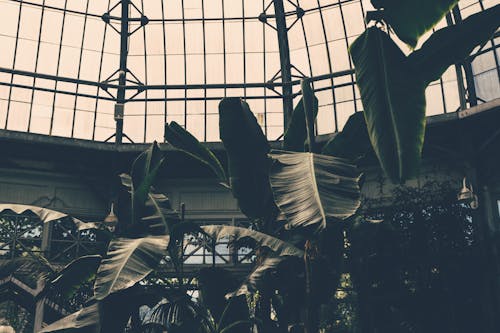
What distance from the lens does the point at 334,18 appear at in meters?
21.2

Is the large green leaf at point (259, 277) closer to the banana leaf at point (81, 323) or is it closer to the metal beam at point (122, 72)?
the banana leaf at point (81, 323)

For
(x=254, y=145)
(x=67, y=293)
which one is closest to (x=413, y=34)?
(x=254, y=145)

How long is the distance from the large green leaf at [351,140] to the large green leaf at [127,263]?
2.79 metres

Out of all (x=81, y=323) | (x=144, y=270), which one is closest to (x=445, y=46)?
(x=144, y=270)

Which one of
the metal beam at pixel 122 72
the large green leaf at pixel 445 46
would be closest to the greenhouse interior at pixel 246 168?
the large green leaf at pixel 445 46

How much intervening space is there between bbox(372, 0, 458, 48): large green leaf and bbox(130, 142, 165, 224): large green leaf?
533cm

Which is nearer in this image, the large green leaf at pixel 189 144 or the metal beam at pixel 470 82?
the large green leaf at pixel 189 144

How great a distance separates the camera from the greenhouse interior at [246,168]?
25.3 feet

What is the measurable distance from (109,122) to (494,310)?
13105mm

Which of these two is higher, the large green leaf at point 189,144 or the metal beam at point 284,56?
the metal beam at point 284,56

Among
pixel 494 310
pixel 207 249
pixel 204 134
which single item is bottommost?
pixel 494 310

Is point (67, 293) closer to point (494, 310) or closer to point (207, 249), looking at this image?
point (207, 249)

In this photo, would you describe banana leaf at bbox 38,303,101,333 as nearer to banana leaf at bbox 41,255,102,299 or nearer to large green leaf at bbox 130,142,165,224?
Answer: banana leaf at bbox 41,255,102,299

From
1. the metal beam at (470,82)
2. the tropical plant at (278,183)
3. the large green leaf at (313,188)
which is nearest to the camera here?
the large green leaf at (313,188)
